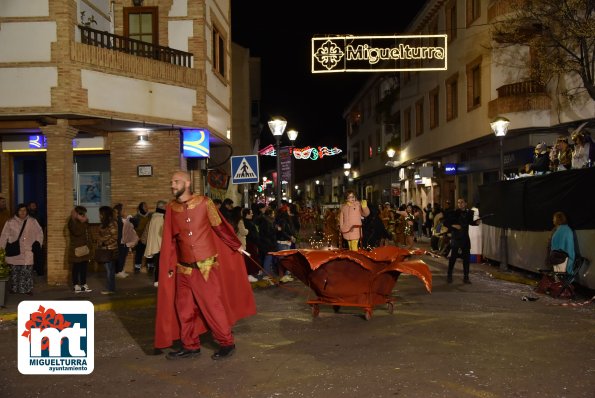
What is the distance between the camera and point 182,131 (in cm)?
1647

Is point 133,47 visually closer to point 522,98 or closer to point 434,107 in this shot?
point 522,98

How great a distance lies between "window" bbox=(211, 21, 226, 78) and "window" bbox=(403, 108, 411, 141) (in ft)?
71.0

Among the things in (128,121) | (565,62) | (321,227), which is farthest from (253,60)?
(128,121)

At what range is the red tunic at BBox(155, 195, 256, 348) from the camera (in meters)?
6.96

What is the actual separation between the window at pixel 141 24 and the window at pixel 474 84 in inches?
580

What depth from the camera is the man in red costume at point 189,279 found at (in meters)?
6.97

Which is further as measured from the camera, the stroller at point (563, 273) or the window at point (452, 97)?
the window at point (452, 97)

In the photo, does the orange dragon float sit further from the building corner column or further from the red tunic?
the building corner column

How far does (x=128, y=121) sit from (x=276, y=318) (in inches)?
276

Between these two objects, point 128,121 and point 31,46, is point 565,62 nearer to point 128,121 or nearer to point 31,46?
point 128,121

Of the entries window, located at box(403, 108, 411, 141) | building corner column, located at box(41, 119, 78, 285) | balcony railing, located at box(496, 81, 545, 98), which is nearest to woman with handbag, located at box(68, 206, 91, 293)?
building corner column, located at box(41, 119, 78, 285)

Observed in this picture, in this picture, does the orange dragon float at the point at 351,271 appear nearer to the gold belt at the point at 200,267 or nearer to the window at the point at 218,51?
the gold belt at the point at 200,267

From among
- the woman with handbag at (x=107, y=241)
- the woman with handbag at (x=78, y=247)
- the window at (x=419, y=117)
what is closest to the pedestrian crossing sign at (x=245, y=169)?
the woman with handbag at (x=107, y=241)

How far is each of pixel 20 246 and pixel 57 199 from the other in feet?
5.76
